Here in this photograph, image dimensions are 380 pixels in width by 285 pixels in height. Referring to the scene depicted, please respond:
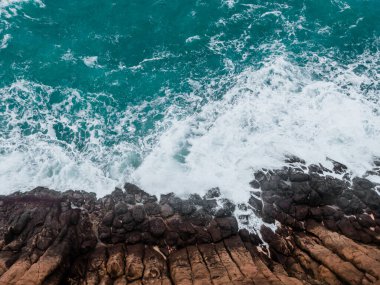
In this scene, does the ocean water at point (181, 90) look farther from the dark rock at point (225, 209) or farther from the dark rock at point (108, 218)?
the dark rock at point (108, 218)

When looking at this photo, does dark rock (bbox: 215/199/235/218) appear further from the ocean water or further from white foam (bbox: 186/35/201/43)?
white foam (bbox: 186/35/201/43)

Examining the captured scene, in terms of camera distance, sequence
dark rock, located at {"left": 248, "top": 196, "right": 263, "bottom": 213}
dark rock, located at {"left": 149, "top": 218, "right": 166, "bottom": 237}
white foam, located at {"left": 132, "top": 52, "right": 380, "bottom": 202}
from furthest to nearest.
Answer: white foam, located at {"left": 132, "top": 52, "right": 380, "bottom": 202} → dark rock, located at {"left": 248, "top": 196, "right": 263, "bottom": 213} → dark rock, located at {"left": 149, "top": 218, "right": 166, "bottom": 237}

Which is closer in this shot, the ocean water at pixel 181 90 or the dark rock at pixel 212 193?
the dark rock at pixel 212 193

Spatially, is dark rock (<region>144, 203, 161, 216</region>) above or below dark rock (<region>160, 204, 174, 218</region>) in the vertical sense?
below

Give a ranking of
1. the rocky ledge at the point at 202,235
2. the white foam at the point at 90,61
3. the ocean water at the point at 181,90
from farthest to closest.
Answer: the white foam at the point at 90,61
the ocean water at the point at 181,90
the rocky ledge at the point at 202,235

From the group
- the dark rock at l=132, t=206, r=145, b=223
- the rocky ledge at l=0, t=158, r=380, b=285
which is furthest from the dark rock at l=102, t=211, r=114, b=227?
the dark rock at l=132, t=206, r=145, b=223

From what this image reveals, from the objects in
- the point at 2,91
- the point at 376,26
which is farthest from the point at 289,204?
the point at 2,91

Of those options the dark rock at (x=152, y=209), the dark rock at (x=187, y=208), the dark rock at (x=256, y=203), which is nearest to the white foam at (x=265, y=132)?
the dark rock at (x=256, y=203)
